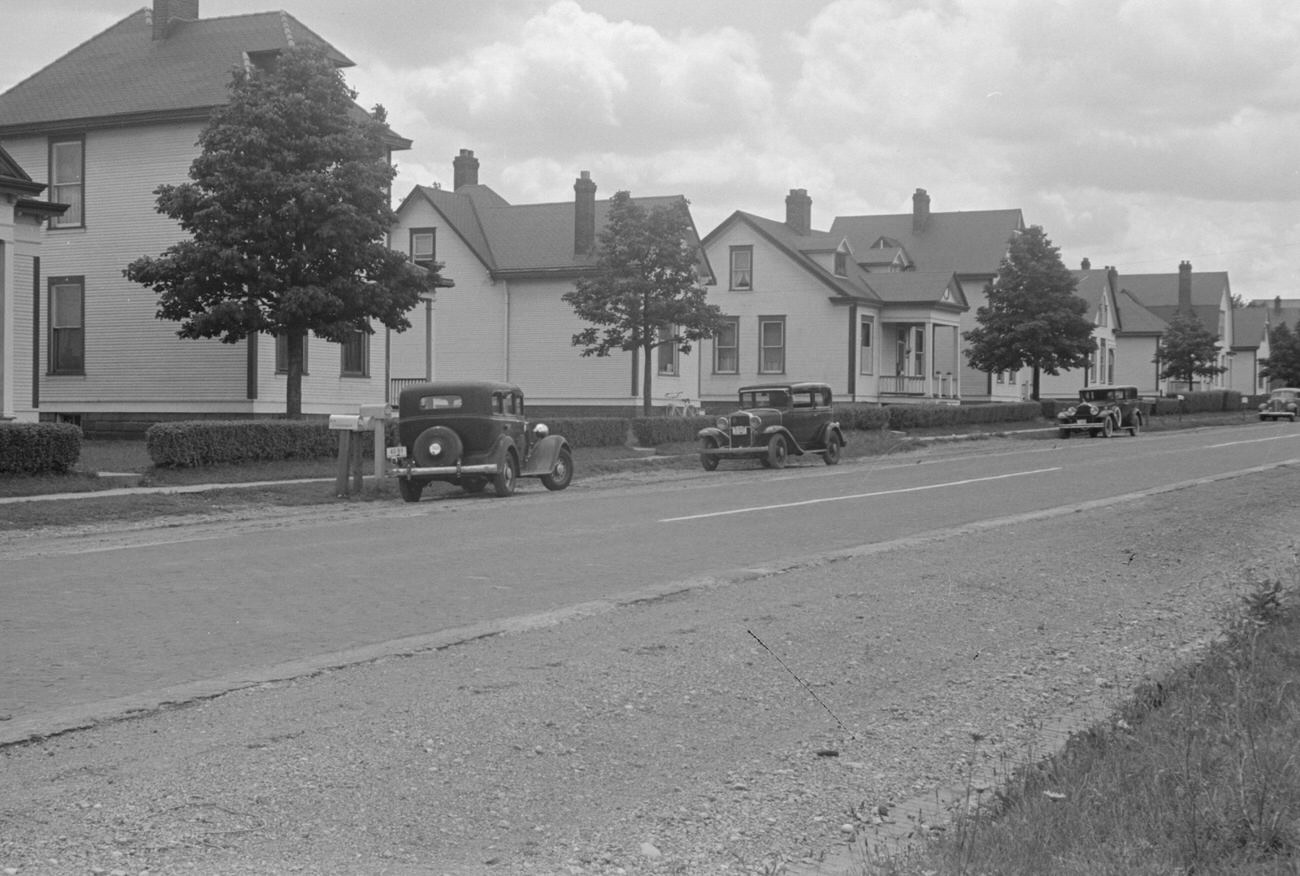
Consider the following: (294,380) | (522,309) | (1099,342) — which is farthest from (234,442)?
(1099,342)

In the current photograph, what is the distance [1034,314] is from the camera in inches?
2173

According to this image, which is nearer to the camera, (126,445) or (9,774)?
(9,774)

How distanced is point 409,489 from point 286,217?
8238 mm

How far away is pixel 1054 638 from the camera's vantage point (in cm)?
920

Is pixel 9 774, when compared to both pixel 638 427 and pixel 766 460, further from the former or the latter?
pixel 638 427

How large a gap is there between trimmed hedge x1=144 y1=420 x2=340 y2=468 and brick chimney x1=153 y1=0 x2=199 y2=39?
16077mm

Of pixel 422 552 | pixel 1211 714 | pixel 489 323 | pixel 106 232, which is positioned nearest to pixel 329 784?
pixel 1211 714

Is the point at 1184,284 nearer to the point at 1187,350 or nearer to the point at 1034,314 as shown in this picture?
the point at 1187,350

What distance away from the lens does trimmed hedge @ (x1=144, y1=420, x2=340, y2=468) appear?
22328 millimetres

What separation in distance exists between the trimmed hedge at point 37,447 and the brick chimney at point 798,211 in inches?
1751

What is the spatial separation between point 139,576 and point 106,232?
2471 cm

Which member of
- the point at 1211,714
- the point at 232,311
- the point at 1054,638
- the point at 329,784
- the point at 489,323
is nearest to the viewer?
the point at 329,784

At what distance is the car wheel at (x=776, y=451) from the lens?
94.7 ft

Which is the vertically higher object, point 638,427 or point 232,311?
point 232,311
